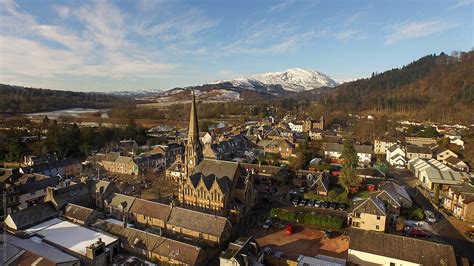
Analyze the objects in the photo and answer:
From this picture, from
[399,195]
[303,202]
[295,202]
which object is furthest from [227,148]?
[399,195]

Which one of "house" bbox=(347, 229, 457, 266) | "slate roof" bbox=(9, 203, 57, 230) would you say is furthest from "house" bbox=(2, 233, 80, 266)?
"house" bbox=(347, 229, 457, 266)

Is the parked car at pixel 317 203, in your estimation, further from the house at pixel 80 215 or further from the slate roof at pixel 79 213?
the slate roof at pixel 79 213

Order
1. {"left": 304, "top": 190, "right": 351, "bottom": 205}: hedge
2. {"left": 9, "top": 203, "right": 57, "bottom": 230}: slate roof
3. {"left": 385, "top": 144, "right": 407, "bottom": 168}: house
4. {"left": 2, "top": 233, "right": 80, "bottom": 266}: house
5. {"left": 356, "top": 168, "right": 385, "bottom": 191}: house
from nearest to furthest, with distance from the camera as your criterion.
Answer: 1. {"left": 2, "top": 233, "right": 80, "bottom": 266}: house
2. {"left": 9, "top": 203, "right": 57, "bottom": 230}: slate roof
3. {"left": 304, "top": 190, "right": 351, "bottom": 205}: hedge
4. {"left": 356, "top": 168, "right": 385, "bottom": 191}: house
5. {"left": 385, "top": 144, "right": 407, "bottom": 168}: house

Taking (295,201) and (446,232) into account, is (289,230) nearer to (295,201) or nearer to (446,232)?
(295,201)

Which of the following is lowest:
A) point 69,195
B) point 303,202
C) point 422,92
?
point 303,202

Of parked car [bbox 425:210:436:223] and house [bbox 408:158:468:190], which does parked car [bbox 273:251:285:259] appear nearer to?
parked car [bbox 425:210:436:223]

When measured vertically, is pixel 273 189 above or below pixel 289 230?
above
